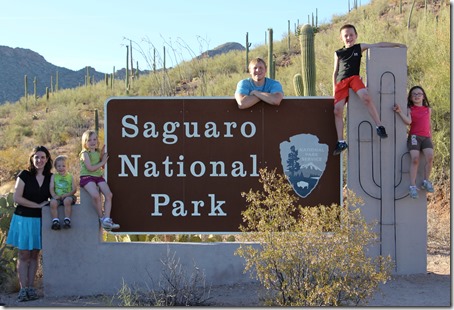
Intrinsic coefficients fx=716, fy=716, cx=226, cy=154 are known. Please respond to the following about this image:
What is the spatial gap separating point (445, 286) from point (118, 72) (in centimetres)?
7215

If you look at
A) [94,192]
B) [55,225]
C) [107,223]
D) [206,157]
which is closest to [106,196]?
[94,192]

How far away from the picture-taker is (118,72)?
78.1 meters

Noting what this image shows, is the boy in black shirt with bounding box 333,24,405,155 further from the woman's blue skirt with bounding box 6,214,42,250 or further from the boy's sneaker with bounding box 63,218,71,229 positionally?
the woman's blue skirt with bounding box 6,214,42,250

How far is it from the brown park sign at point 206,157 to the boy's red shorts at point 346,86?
Answer: 12cm

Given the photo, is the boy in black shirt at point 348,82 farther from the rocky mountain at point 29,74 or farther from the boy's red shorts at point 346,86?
the rocky mountain at point 29,74

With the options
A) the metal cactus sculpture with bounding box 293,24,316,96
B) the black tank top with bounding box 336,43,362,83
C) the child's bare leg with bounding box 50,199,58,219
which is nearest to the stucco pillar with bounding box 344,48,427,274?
the black tank top with bounding box 336,43,362,83

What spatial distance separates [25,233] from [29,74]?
61.7m

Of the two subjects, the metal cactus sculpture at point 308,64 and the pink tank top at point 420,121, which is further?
the metal cactus sculpture at point 308,64

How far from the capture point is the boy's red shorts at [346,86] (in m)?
8.34

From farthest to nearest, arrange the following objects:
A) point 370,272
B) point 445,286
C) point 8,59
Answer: point 8,59, point 445,286, point 370,272

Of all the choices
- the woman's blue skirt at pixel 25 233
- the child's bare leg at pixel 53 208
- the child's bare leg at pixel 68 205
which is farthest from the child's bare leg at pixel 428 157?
the woman's blue skirt at pixel 25 233

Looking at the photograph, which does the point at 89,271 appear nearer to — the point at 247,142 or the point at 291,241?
the point at 247,142

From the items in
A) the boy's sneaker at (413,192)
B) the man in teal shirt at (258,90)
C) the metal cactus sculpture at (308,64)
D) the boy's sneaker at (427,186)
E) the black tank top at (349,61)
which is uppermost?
the metal cactus sculpture at (308,64)

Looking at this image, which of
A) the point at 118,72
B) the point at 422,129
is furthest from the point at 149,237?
the point at 118,72
